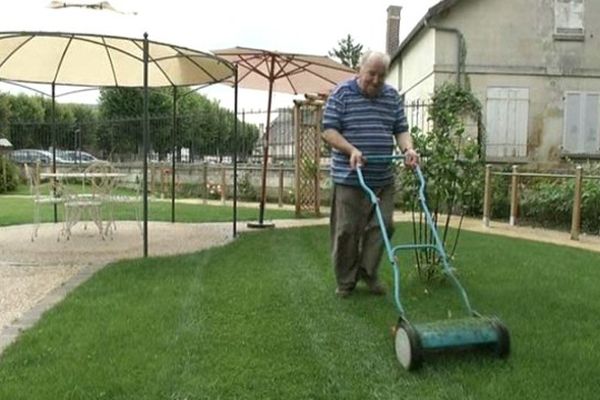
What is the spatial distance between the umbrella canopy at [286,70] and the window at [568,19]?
676 cm

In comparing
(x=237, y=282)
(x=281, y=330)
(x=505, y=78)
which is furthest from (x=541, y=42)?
(x=281, y=330)

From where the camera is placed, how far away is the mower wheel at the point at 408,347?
3.13 meters

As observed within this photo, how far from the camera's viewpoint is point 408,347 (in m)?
3.16

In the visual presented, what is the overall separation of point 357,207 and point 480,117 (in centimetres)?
1026

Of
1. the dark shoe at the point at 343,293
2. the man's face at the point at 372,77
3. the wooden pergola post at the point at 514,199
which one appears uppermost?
the man's face at the point at 372,77

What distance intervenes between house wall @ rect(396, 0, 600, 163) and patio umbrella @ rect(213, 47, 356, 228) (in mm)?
4814

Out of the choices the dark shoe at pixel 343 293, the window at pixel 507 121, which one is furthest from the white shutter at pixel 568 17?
the dark shoe at pixel 343 293

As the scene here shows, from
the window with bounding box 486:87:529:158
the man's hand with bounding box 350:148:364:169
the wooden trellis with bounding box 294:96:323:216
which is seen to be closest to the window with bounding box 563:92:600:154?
the window with bounding box 486:87:529:158

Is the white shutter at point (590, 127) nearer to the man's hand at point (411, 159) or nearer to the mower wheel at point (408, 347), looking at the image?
the man's hand at point (411, 159)

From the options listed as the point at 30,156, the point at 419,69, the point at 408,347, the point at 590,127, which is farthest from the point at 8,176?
the point at 408,347

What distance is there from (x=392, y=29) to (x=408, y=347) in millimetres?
18957

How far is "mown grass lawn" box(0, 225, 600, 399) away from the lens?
9.86ft

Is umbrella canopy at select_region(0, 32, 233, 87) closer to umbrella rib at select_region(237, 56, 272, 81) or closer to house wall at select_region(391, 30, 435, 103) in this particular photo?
umbrella rib at select_region(237, 56, 272, 81)

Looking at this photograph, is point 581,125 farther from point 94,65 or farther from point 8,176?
point 8,176
